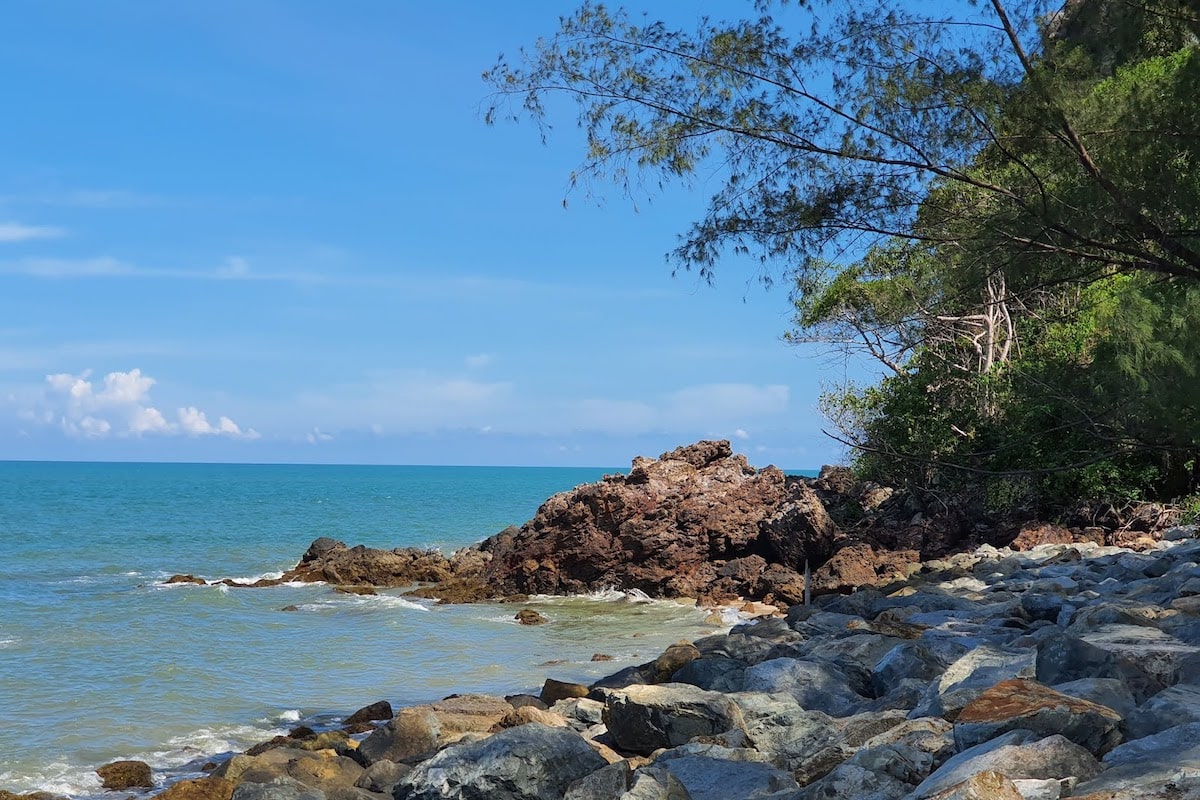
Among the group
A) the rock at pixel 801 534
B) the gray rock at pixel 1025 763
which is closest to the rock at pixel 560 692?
the gray rock at pixel 1025 763

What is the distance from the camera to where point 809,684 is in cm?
816

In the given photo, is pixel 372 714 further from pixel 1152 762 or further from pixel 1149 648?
pixel 1152 762

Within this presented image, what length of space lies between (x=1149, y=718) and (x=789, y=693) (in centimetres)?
305

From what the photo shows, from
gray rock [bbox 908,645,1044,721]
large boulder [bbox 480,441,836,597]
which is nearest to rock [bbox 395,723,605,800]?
gray rock [bbox 908,645,1044,721]

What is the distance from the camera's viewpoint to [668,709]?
7.36 meters

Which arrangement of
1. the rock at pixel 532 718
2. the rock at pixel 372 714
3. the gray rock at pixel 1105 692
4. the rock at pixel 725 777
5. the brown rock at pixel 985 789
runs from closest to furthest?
the brown rock at pixel 985 789 → the gray rock at pixel 1105 692 → the rock at pixel 725 777 → the rock at pixel 532 718 → the rock at pixel 372 714

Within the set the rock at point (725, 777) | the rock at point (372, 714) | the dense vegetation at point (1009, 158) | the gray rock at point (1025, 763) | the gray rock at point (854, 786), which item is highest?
the dense vegetation at point (1009, 158)

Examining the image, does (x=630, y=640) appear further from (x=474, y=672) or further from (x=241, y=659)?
(x=241, y=659)

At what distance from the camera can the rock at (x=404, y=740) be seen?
8.37 m

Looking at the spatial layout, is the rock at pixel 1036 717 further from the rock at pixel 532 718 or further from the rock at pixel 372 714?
the rock at pixel 372 714

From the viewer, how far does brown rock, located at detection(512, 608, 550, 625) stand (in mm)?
18406

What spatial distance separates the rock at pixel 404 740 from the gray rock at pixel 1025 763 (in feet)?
15.8

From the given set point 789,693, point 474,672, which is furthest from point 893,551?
point 789,693

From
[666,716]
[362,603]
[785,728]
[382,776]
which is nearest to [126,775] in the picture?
[382,776]
